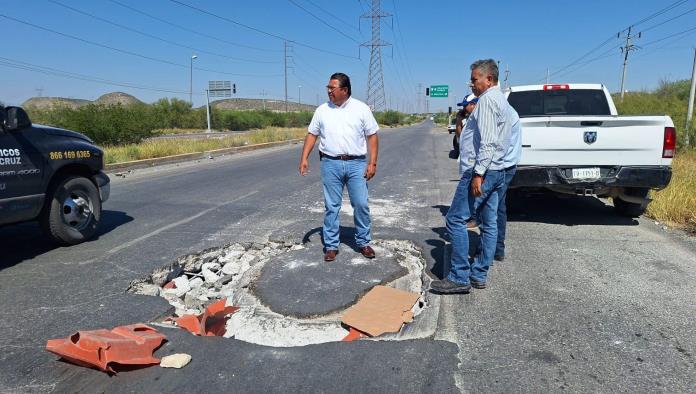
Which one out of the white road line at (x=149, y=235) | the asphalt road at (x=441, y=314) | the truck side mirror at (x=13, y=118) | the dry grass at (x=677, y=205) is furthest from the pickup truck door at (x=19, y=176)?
the dry grass at (x=677, y=205)

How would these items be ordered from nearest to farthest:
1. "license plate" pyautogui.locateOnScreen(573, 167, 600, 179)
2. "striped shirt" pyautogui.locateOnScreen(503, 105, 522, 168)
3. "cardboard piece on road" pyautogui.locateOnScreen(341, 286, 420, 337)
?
"cardboard piece on road" pyautogui.locateOnScreen(341, 286, 420, 337), "striped shirt" pyautogui.locateOnScreen(503, 105, 522, 168), "license plate" pyautogui.locateOnScreen(573, 167, 600, 179)

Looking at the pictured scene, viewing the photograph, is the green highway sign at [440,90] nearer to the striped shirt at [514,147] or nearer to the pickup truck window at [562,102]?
the pickup truck window at [562,102]

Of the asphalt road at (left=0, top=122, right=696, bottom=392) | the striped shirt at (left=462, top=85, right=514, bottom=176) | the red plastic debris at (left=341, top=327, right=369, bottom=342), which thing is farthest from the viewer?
the striped shirt at (left=462, top=85, right=514, bottom=176)

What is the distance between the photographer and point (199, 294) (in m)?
4.14

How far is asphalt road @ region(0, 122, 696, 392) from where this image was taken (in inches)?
105

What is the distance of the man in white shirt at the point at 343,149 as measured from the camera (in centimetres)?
459

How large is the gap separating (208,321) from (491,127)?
259 cm

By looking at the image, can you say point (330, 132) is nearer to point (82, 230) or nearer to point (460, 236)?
point (460, 236)

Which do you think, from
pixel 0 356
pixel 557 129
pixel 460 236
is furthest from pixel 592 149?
pixel 0 356

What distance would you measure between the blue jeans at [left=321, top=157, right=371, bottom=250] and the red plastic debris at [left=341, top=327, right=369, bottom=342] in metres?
1.67

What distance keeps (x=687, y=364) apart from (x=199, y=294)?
357 centimetres

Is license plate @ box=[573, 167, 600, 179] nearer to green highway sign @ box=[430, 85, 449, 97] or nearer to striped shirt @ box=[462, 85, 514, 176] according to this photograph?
striped shirt @ box=[462, 85, 514, 176]

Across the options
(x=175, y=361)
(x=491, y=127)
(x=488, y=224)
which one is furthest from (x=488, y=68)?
(x=175, y=361)

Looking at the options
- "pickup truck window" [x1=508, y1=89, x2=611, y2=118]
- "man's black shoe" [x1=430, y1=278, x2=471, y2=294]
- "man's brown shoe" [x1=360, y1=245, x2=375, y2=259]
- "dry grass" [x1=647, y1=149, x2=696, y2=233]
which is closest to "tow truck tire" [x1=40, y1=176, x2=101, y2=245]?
"man's brown shoe" [x1=360, y1=245, x2=375, y2=259]
